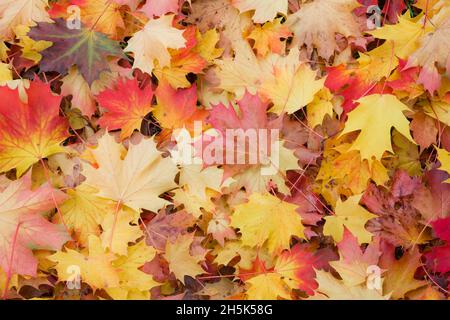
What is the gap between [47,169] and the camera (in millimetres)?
1411

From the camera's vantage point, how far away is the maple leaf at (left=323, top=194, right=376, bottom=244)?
136 cm

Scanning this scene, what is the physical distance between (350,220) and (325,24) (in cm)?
52

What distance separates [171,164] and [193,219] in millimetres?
153

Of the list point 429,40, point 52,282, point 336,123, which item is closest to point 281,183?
point 336,123

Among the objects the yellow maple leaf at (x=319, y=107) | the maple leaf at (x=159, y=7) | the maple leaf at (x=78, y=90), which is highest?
the maple leaf at (x=159, y=7)

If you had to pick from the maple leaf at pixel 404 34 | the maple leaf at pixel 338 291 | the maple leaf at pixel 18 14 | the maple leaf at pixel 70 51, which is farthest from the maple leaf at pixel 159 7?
the maple leaf at pixel 338 291

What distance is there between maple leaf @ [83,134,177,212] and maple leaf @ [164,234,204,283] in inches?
4.1

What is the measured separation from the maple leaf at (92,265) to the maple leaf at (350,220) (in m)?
0.54

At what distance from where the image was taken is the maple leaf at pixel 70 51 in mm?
1383

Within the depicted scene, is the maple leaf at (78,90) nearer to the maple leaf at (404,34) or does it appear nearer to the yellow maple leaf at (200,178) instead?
the yellow maple leaf at (200,178)

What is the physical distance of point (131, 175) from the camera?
133 centimetres

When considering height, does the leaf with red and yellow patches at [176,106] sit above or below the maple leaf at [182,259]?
above

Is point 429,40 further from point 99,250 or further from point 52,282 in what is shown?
point 52,282

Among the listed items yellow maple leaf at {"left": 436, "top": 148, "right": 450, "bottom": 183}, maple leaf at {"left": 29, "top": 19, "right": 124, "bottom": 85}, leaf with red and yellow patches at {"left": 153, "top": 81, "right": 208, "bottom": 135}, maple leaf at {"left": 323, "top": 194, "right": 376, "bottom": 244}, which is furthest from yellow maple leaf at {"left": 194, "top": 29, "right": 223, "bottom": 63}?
yellow maple leaf at {"left": 436, "top": 148, "right": 450, "bottom": 183}
